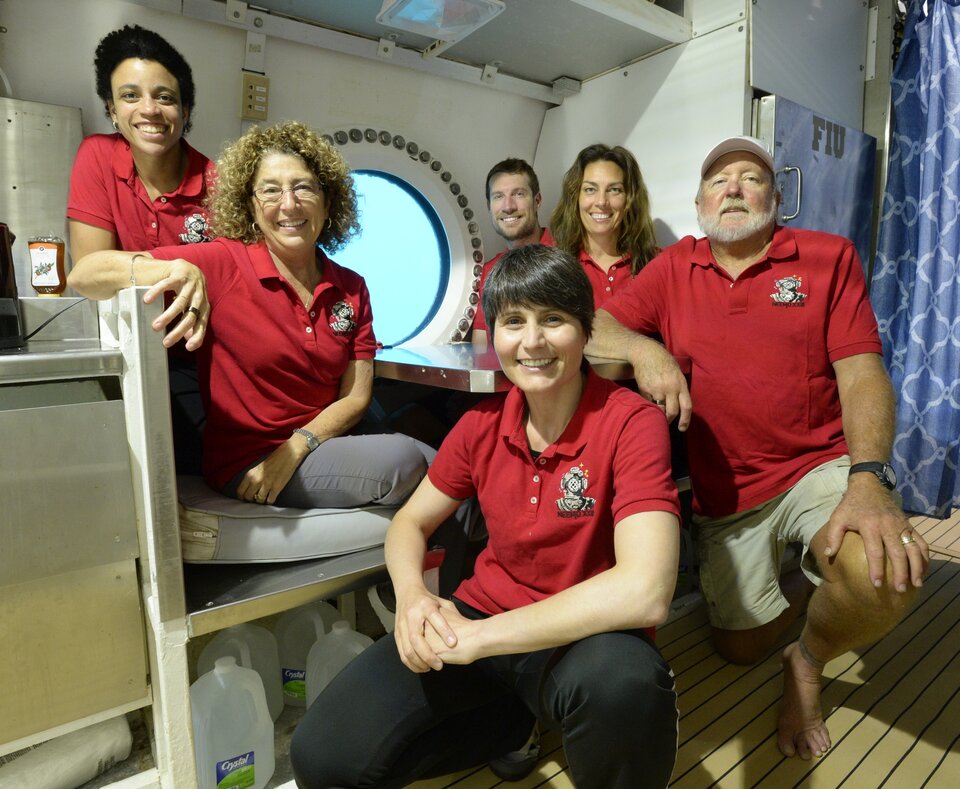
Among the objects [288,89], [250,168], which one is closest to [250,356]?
[250,168]

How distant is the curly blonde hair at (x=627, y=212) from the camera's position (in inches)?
102

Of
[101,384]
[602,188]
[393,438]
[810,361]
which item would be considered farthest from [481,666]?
[602,188]

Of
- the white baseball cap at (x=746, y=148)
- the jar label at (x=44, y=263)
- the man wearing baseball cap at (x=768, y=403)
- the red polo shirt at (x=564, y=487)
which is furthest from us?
the white baseball cap at (x=746, y=148)

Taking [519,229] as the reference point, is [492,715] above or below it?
below

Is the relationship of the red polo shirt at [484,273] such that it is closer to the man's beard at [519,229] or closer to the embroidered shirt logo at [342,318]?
the man's beard at [519,229]

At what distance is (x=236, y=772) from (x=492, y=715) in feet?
2.11

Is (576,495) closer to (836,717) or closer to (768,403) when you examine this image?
(768,403)

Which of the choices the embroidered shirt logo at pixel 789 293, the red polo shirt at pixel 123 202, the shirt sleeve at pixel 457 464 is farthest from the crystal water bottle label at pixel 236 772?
the embroidered shirt logo at pixel 789 293

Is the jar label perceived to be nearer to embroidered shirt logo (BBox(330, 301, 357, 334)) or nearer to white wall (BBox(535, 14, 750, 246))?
embroidered shirt logo (BBox(330, 301, 357, 334))

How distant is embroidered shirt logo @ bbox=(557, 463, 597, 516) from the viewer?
1271 millimetres

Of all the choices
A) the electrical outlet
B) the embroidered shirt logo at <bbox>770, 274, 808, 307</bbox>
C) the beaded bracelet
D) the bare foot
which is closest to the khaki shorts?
the bare foot

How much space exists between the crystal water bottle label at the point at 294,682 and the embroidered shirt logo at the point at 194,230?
4.31ft

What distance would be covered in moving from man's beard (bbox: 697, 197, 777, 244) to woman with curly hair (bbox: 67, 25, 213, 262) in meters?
1.54

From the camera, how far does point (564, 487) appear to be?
1.28m
